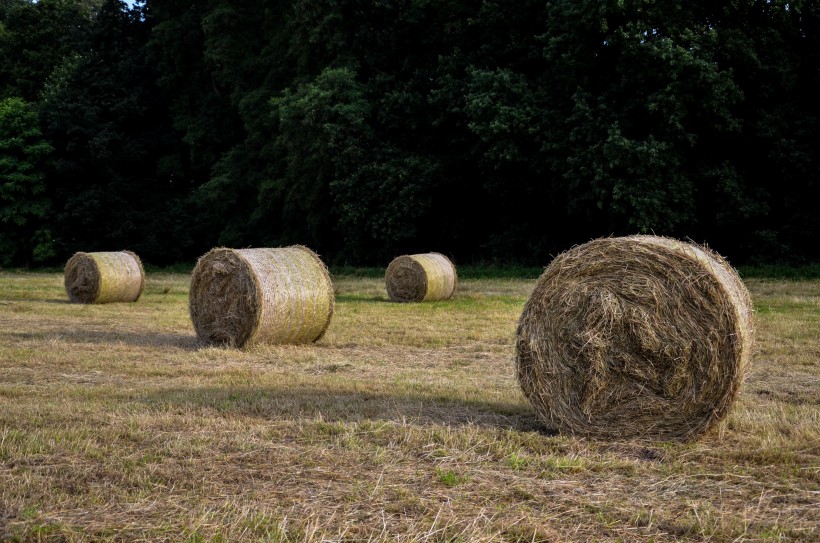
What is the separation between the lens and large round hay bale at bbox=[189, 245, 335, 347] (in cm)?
1220

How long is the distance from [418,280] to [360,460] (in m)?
14.6

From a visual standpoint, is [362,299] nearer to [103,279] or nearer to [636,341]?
[103,279]

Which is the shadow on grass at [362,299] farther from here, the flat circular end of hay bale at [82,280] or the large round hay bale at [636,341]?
the large round hay bale at [636,341]

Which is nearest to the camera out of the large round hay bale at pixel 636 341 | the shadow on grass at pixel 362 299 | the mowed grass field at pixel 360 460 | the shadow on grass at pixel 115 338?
the mowed grass field at pixel 360 460

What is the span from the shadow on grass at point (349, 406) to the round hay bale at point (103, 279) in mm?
12246

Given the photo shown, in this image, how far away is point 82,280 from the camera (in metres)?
20.4

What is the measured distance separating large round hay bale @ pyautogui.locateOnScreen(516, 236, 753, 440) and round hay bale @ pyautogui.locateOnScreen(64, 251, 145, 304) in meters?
14.8

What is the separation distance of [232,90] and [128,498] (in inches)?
1535

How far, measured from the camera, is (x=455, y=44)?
112 ft

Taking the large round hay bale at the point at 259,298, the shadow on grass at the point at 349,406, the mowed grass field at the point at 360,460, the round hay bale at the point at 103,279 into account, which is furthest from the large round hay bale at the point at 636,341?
the round hay bale at the point at 103,279

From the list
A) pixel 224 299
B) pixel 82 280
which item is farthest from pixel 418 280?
pixel 224 299

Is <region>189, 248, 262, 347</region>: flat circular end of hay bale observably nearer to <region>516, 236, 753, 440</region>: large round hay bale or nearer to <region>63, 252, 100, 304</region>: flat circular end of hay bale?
<region>516, 236, 753, 440</region>: large round hay bale

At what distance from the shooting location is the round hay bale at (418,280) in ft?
67.7

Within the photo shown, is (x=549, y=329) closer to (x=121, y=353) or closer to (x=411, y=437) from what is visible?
(x=411, y=437)
